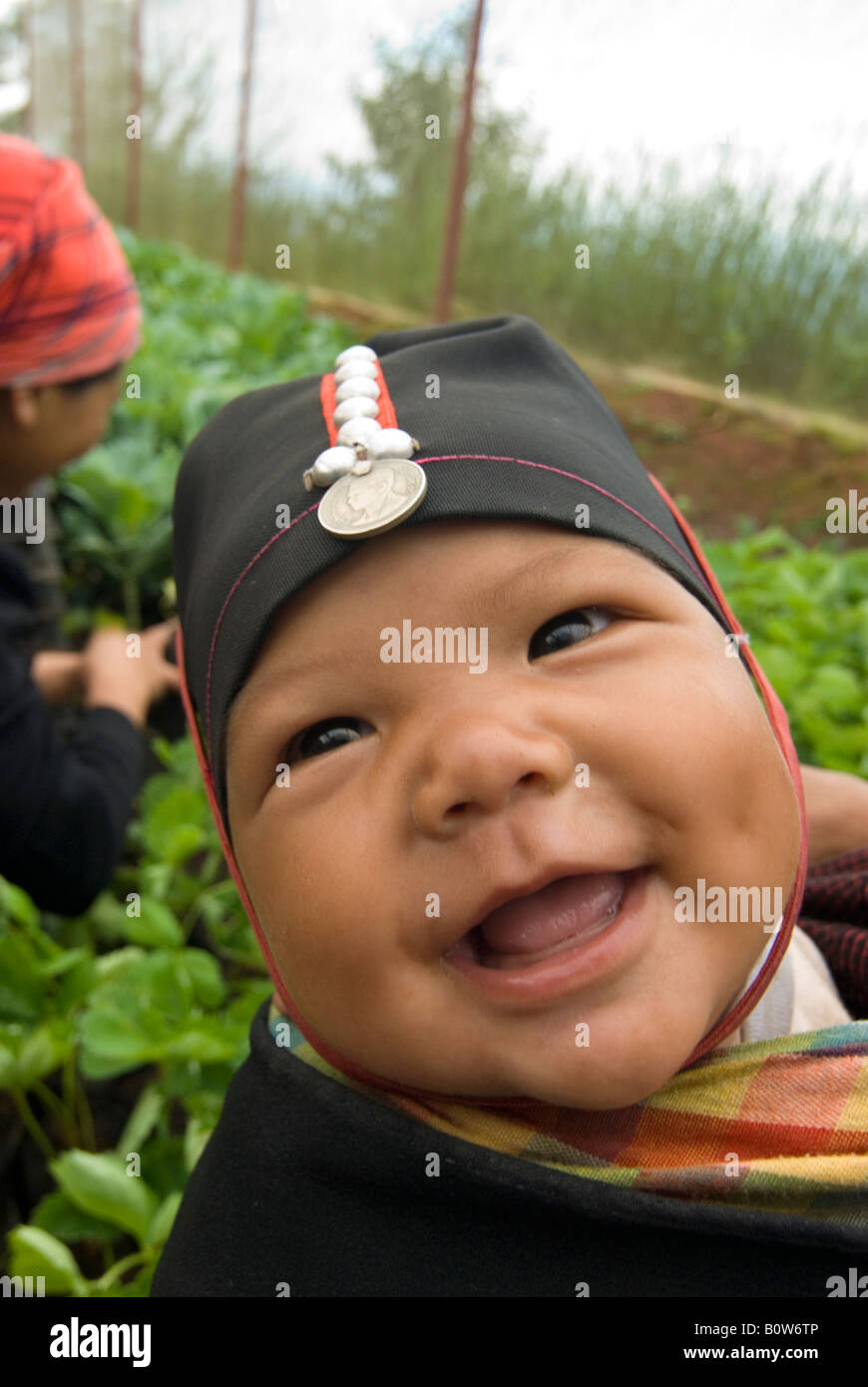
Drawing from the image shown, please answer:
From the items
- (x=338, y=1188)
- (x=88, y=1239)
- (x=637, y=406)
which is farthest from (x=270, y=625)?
(x=637, y=406)

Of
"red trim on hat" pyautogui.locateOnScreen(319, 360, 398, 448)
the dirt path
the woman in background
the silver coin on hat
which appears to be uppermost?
"red trim on hat" pyautogui.locateOnScreen(319, 360, 398, 448)

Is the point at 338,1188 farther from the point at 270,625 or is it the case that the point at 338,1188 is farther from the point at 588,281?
the point at 588,281

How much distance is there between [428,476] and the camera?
922 mm

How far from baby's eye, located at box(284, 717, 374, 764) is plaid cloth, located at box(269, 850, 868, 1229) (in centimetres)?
32

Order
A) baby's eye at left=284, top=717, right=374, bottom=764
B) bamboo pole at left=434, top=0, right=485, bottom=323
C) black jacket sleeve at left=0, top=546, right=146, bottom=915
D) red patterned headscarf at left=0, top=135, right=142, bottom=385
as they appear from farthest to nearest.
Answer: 1. bamboo pole at left=434, top=0, right=485, bottom=323
2. red patterned headscarf at left=0, top=135, right=142, bottom=385
3. black jacket sleeve at left=0, top=546, right=146, bottom=915
4. baby's eye at left=284, top=717, right=374, bottom=764

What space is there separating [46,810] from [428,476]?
1.11 metres

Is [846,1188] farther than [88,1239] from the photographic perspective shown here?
No

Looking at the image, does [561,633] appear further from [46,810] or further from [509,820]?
[46,810]

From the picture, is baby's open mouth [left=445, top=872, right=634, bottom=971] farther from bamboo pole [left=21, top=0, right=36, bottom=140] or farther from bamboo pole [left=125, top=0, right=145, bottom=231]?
bamboo pole [left=21, top=0, right=36, bottom=140]

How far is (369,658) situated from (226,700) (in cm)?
18

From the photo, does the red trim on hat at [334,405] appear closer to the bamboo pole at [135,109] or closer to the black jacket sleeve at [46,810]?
the black jacket sleeve at [46,810]

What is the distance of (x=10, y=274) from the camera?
2205 millimetres

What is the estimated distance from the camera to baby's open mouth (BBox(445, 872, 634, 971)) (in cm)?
79

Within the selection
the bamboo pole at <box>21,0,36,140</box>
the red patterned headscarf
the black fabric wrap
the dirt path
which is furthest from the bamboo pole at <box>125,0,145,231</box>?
the black fabric wrap
